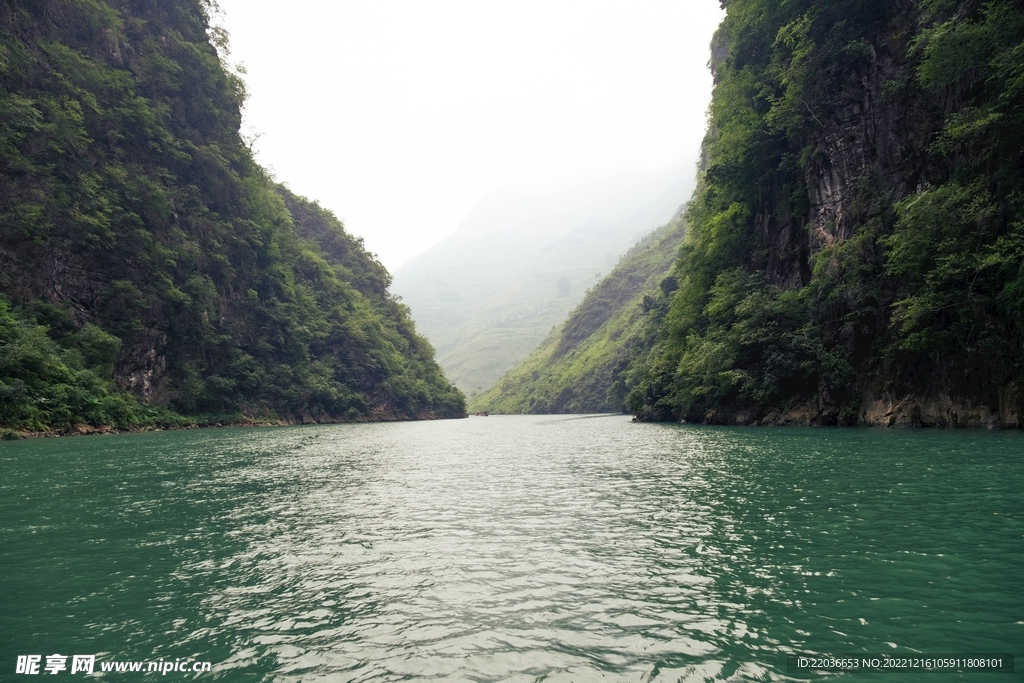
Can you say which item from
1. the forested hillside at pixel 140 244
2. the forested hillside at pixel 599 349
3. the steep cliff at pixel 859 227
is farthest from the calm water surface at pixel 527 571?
the forested hillside at pixel 599 349

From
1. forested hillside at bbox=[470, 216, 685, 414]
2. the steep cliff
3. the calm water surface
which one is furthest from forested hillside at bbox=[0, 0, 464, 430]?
forested hillside at bbox=[470, 216, 685, 414]

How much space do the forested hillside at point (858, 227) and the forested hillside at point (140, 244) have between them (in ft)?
174

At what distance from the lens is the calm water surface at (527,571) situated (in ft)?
24.1

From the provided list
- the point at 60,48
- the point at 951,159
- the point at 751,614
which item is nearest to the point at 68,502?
the point at 751,614

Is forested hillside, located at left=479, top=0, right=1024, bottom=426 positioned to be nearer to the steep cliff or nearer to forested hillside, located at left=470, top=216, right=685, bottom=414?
the steep cliff

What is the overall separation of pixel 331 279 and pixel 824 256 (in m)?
90.3

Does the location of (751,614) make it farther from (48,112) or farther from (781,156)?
(48,112)

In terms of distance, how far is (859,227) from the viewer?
40719 mm

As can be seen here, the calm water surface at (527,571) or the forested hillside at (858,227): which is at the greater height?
the forested hillside at (858,227)

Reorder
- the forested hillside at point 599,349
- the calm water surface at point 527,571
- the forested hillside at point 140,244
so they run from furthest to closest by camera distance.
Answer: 1. the forested hillside at point 599,349
2. the forested hillside at point 140,244
3. the calm water surface at point 527,571

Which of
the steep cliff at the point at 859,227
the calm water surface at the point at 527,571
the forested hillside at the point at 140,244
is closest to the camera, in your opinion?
the calm water surface at the point at 527,571

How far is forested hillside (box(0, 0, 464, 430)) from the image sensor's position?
4938cm

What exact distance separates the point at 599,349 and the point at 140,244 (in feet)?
394

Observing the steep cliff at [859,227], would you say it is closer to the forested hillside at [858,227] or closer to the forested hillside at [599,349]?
the forested hillside at [858,227]
